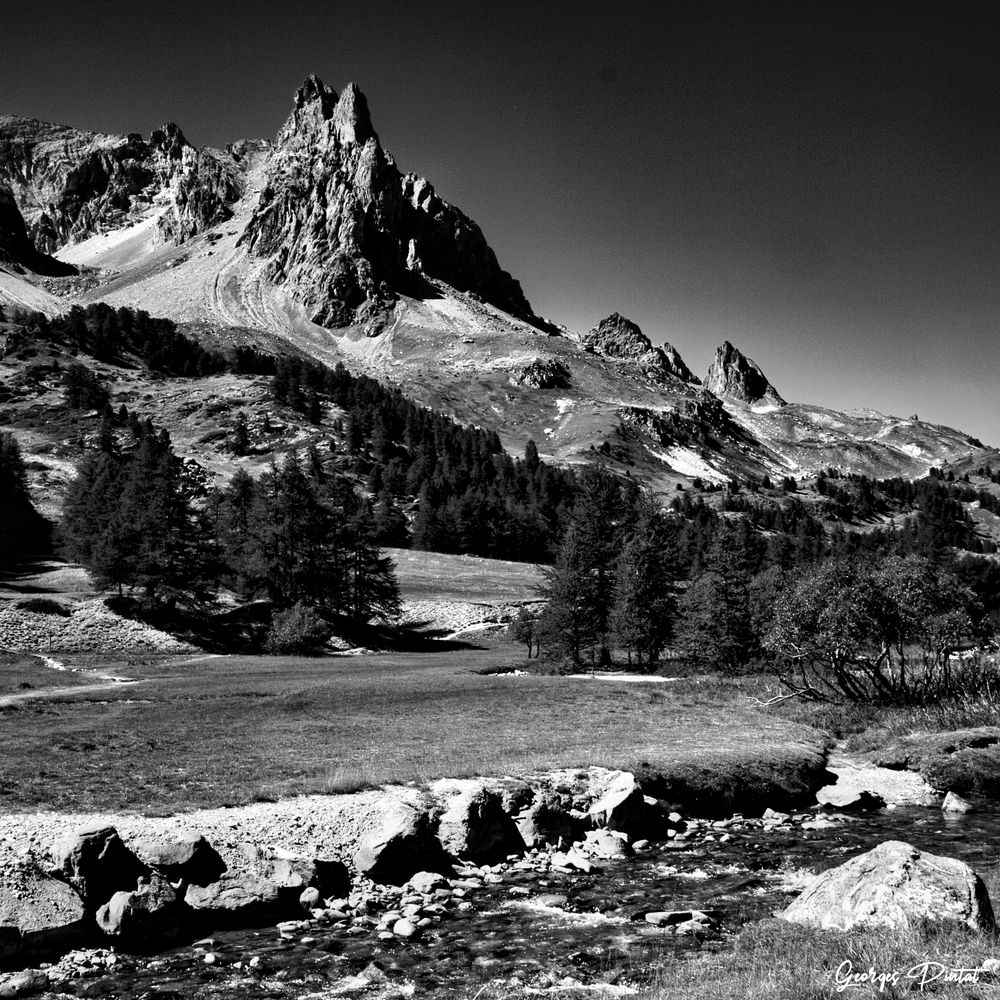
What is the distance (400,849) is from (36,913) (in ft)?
24.0

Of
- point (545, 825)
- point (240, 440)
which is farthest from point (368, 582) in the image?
point (240, 440)

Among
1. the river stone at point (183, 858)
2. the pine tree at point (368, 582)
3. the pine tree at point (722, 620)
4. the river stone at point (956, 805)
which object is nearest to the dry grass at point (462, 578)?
the pine tree at point (368, 582)

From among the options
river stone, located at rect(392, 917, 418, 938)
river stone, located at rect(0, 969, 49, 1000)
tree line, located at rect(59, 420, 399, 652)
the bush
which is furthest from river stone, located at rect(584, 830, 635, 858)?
tree line, located at rect(59, 420, 399, 652)

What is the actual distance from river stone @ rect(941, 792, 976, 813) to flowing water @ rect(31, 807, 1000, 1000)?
4.79 m

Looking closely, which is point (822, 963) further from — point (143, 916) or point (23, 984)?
point (23, 984)

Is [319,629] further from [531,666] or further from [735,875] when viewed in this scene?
[735,875]

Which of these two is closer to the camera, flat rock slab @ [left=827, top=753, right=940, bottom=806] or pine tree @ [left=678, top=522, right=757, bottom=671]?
flat rock slab @ [left=827, top=753, right=940, bottom=806]

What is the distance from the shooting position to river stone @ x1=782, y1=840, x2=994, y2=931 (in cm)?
1141

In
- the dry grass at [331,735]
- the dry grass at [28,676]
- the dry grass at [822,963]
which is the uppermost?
the dry grass at [822,963]

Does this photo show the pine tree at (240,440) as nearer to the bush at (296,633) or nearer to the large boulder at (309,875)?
the bush at (296,633)

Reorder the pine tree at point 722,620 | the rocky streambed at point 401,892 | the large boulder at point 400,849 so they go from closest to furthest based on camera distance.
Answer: the rocky streambed at point 401,892, the large boulder at point 400,849, the pine tree at point 722,620

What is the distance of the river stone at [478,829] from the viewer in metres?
18.0

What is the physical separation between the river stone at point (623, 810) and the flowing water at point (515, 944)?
5.51ft

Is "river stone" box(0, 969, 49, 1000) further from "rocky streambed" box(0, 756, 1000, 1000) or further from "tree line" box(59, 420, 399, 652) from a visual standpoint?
"tree line" box(59, 420, 399, 652)
